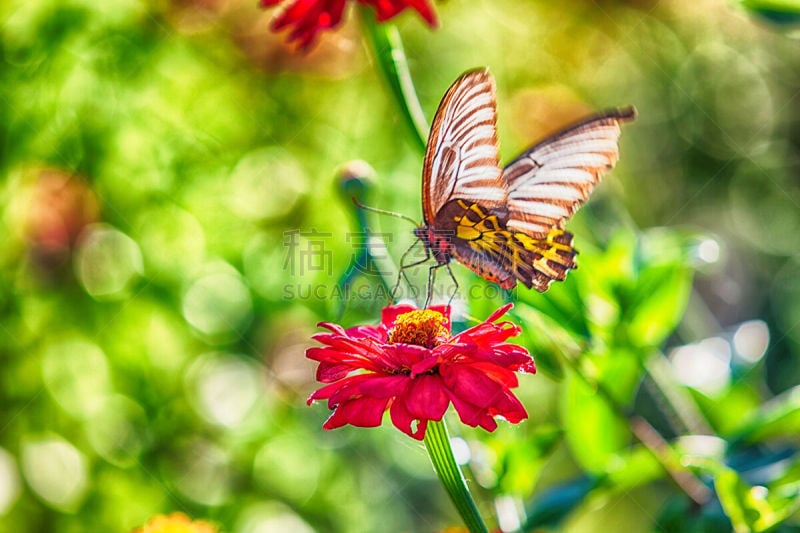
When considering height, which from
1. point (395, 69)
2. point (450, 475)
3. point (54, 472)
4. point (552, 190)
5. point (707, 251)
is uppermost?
point (395, 69)

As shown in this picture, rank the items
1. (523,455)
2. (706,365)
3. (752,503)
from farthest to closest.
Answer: (706,365), (523,455), (752,503)

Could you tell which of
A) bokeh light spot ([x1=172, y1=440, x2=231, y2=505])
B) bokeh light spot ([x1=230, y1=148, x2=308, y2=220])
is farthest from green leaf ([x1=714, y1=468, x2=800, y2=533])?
bokeh light spot ([x1=230, y1=148, x2=308, y2=220])

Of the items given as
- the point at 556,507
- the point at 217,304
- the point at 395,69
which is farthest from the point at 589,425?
the point at 217,304

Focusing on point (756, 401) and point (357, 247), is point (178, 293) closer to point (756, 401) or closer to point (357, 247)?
point (357, 247)

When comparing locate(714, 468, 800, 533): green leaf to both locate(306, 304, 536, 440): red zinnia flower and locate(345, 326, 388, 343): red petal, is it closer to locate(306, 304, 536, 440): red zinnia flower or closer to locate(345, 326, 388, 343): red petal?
locate(306, 304, 536, 440): red zinnia flower

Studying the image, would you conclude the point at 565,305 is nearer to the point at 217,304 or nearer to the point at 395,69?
the point at 395,69

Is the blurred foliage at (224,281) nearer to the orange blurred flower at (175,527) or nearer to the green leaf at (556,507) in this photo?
the green leaf at (556,507)
